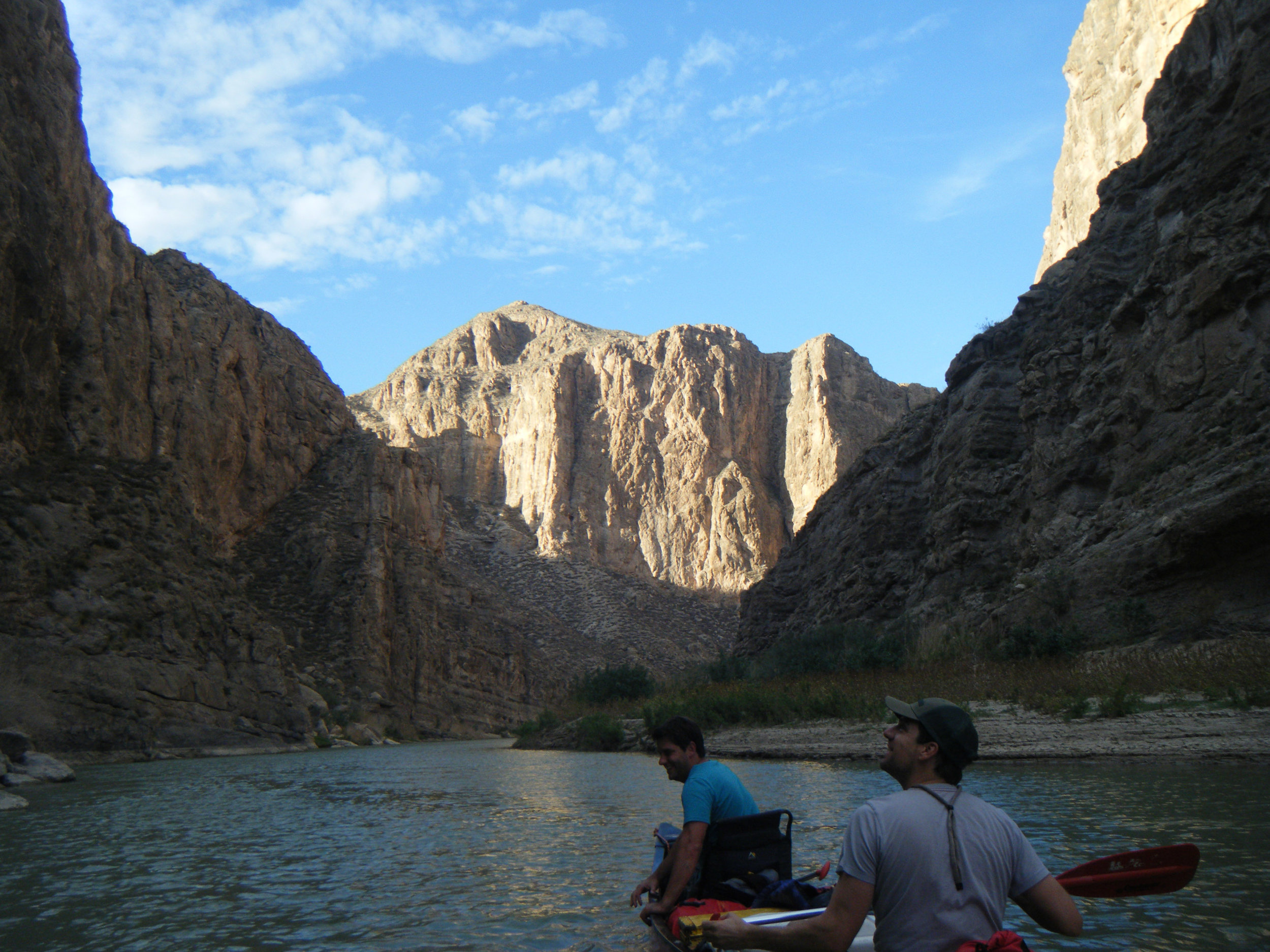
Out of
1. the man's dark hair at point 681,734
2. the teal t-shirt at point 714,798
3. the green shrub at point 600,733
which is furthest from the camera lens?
the green shrub at point 600,733

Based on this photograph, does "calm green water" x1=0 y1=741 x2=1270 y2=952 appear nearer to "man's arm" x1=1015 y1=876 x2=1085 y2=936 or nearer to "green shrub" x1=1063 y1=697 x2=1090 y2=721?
"green shrub" x1=1063 y1=697 x2=1090 y2=721

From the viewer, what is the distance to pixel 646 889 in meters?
5.93

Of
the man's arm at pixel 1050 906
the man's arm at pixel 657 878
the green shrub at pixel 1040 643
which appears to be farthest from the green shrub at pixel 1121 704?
the man's arm at pixel 1050 906

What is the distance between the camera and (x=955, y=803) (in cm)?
343

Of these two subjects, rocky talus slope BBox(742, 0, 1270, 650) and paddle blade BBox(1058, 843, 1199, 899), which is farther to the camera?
rocky talus slope BBox(742, 0, 1270, 650)

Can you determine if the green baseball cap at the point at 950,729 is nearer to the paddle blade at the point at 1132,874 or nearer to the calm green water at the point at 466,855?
the paddle blade at the point at 1132,874

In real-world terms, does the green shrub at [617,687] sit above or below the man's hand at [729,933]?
above

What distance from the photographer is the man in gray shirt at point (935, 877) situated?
131 inches

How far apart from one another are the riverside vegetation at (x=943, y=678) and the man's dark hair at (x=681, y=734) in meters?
11.8

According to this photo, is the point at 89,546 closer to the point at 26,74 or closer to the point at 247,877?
the point at 26,74

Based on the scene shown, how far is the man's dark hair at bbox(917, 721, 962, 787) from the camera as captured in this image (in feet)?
11.7

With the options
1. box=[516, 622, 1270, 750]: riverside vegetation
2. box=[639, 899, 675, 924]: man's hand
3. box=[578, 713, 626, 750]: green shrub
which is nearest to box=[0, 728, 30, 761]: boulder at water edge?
box=[516, 622, 1270, 750]: riverside vegetation

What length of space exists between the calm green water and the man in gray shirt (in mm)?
2794

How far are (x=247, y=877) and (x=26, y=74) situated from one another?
108 feet
